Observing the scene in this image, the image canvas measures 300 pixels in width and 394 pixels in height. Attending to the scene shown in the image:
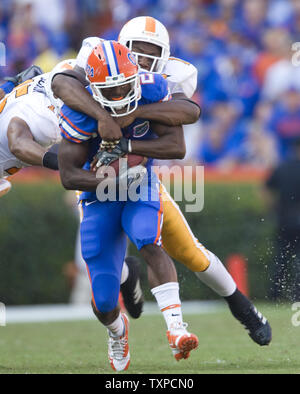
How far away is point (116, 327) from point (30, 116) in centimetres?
163

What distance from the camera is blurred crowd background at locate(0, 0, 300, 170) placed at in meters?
11.3

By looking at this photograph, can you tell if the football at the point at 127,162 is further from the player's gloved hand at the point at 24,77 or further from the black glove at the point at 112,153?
the player's gloved hand at the point at 24,77

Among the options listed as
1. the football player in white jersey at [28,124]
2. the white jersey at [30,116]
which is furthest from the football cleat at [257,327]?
the white jersey at [30,116]

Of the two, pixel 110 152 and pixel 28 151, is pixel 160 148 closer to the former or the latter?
pixel 110 152

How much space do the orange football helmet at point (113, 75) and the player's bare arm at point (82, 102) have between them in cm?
6

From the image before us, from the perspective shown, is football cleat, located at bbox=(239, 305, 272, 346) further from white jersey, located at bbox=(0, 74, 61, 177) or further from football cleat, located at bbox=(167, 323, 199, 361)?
white jersey, located at bbox=(0, 74, 61, 177)

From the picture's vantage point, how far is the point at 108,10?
14.4 m

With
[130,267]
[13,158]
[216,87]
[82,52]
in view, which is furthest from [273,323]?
[216,87]

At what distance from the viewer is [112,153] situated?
17.8ft

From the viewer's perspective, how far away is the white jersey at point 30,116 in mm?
6418

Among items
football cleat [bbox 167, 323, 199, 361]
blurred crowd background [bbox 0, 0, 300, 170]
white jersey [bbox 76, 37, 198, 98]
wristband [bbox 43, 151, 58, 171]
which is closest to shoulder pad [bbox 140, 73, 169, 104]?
white jersey [bbox 76, 37, 198, 98]

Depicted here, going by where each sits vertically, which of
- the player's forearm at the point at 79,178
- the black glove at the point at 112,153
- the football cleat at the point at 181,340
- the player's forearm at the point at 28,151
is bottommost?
the football cleat at the point at 181,340

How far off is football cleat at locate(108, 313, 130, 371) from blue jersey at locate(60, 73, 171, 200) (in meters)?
1.04

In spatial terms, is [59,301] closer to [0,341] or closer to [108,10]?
[0,341]
